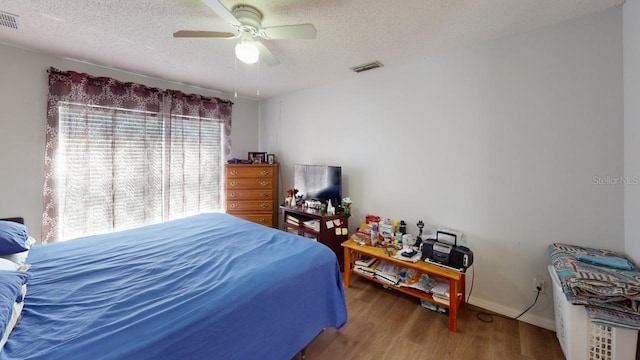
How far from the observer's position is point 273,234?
78.5 inches

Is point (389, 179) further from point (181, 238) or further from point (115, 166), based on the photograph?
point (115, 166)

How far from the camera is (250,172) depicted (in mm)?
3555

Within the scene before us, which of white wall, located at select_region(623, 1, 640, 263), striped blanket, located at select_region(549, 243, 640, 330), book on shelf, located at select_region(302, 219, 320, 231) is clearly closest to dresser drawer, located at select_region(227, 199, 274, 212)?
book on shelf, located at select_region(302, 219, 320, 231)

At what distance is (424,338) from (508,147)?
5.60 feet

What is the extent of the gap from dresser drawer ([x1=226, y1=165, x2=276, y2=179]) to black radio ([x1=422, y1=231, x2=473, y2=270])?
2.36 meters

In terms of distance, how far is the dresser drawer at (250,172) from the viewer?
350cm

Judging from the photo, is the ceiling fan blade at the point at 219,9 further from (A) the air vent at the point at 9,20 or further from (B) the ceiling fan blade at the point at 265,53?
(A) the air vent at the point at 9,20

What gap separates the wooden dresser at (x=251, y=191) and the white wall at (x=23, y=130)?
71.8 inches

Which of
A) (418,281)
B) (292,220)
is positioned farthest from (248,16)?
(418,281)

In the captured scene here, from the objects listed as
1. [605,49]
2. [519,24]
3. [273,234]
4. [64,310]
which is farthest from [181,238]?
[605,49]

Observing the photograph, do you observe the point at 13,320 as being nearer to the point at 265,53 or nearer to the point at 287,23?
the point at 265,53

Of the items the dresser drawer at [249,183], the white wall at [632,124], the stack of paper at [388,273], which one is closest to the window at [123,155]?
the dresser drawer at [249,183]

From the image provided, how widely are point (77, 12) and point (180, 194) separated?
2.11 metres

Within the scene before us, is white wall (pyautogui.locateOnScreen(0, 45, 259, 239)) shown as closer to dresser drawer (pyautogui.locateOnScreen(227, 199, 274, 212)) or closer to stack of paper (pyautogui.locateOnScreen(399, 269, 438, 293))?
dresser drawer (pyautogui.locateOnScreen(227, 199, 274, 212))
